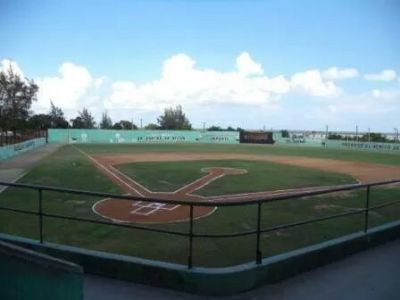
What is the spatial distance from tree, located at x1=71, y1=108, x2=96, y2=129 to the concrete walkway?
9171cm

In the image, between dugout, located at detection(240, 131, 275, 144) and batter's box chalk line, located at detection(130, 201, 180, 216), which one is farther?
dugout, located at detection(240, 131, 275, 144)

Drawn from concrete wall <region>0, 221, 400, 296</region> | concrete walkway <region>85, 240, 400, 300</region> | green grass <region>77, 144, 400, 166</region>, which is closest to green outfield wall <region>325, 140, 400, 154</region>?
green grass <region>77, 144, 400, 166</region>

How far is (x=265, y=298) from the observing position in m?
6.01

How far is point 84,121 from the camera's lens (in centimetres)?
10050

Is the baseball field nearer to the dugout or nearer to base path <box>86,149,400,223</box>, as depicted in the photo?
base path <box>86,149,400,223</box>

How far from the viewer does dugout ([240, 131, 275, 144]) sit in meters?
73.4

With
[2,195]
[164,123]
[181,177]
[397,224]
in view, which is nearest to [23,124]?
[181,177]

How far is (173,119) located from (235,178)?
8835 cm

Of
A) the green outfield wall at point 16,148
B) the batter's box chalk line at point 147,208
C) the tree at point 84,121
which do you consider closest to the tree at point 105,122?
the tree at point 84,121

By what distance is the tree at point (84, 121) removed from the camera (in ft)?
318

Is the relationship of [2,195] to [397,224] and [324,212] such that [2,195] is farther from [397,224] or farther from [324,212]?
[397,224]

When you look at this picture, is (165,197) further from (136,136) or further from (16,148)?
(136,136)

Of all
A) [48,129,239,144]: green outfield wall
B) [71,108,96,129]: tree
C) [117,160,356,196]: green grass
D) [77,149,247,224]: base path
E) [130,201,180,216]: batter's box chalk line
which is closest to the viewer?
[77,149,247,224]: base path

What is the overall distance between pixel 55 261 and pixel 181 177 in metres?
20.6
